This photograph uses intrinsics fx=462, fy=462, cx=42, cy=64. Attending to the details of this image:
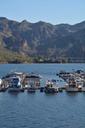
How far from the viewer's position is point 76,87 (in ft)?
263

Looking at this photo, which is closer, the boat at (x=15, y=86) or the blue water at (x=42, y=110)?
the blue water at (x=42, y=110)

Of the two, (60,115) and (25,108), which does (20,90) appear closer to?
(25,108)

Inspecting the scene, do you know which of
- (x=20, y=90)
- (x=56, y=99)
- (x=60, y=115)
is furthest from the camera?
(x=20, y=90)

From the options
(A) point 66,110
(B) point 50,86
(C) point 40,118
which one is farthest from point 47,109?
(B) point 50,86

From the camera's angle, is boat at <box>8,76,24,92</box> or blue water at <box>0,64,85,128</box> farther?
boat at <box>8,76,24,92</box>

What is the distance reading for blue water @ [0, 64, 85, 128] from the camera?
48.8 metres

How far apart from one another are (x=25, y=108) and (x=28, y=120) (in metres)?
9.22

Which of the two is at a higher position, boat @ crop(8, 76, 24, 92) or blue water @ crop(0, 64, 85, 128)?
boat @ crop(8, 76, 24, 92)

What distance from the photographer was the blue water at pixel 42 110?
160ft

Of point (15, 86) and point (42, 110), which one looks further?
point (15, 86)

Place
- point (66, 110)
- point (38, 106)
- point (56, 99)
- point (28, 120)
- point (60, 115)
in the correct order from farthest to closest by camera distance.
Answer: point (56, 99)
point (38, 106)
point (66, 110)
point (60, 115)
point (28, 120)

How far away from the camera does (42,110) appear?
190 ft

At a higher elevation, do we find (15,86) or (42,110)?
(15,86)

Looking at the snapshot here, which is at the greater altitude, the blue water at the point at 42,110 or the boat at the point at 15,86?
the boat at the point at 15,86
